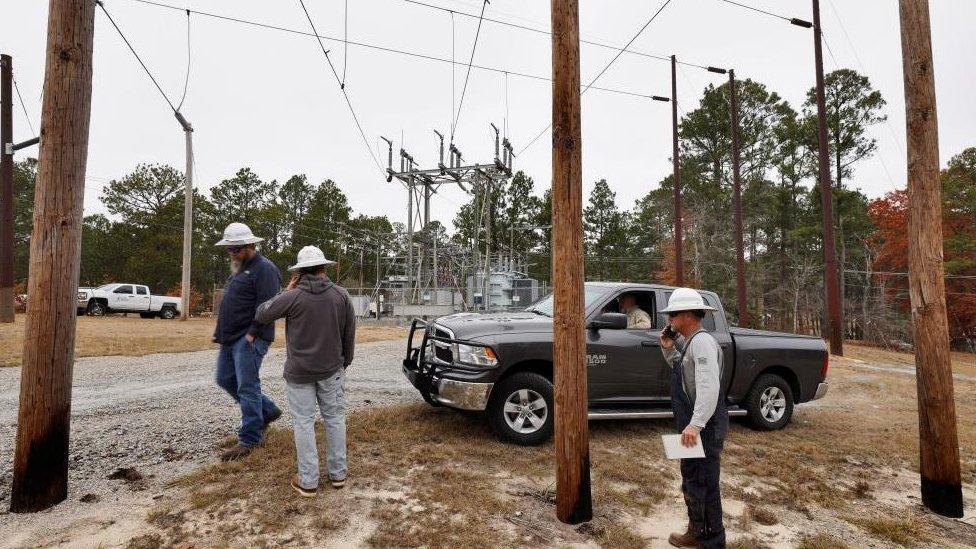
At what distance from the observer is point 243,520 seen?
3.51m

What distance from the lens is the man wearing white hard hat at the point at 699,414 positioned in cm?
323

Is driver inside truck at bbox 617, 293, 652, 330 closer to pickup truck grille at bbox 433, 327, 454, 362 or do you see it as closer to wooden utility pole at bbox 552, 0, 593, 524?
pickup truck grille at bbox 433, 327, 454, 362

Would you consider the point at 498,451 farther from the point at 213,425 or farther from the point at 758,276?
the point at 758,276

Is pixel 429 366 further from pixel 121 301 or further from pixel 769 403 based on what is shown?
pixel 121 301

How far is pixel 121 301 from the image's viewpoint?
27.8 m

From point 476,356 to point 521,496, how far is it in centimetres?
156

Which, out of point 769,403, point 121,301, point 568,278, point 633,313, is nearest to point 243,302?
point 568,278

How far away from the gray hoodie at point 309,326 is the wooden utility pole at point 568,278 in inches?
66.1

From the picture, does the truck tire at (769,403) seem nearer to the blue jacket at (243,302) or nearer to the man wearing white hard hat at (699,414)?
the man wearing white hard hat at (699,414)

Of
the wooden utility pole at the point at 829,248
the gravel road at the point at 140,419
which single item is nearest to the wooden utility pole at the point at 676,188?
the wooden utility pole at the point at 829,248

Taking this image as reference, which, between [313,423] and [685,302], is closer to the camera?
[685,302]

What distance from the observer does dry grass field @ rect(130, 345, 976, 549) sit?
137 inches

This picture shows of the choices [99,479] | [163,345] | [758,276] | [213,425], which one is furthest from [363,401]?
[758,276]

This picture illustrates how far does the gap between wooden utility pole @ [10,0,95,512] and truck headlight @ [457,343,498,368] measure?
3.17 m
